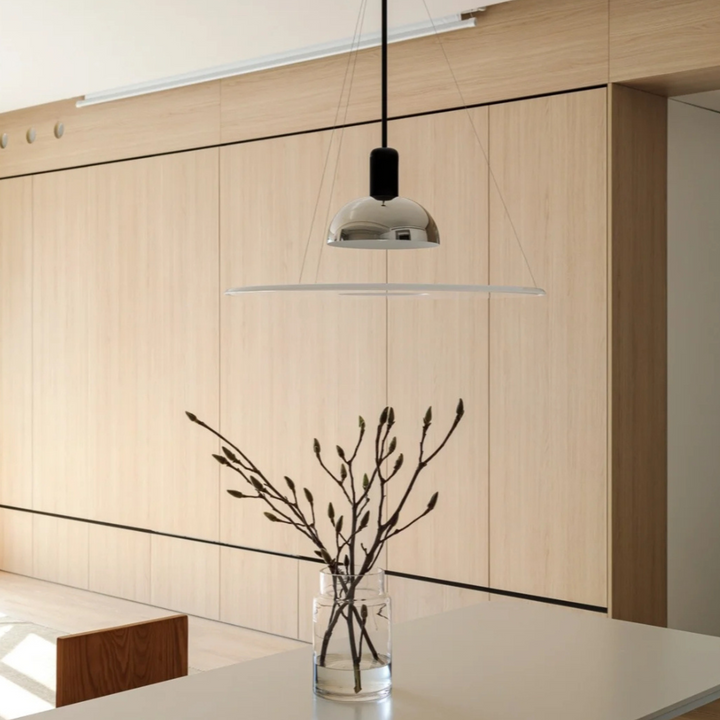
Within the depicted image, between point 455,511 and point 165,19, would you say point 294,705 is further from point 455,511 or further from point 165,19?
point 165,19

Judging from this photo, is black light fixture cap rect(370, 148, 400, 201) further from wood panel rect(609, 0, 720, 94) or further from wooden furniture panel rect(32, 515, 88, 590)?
wooden furniture panel rect(32, 515, 88, 590)

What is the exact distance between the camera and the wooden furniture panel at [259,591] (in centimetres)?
550

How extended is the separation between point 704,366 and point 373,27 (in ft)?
7.21

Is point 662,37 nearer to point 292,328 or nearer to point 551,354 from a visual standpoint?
point 551,354

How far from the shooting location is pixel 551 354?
15.0 feet

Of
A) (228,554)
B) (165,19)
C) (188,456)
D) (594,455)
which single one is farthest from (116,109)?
(594,455)

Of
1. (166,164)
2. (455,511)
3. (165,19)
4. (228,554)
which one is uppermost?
(165,19)

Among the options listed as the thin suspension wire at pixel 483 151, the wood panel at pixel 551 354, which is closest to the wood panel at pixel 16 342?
the thin suspension wire at pixel 483 151

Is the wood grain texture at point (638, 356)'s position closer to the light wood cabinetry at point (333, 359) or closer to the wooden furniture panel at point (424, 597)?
the light wood cabinetry at point (333, 359)

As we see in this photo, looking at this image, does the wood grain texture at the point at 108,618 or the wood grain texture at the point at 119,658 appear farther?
the wood grain texture at the point at 108,618

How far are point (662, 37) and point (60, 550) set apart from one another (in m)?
4.70

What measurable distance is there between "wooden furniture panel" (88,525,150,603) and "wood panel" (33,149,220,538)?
0.10 m

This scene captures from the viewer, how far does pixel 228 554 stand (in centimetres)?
577

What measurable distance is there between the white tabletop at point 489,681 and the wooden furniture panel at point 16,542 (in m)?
4.76
